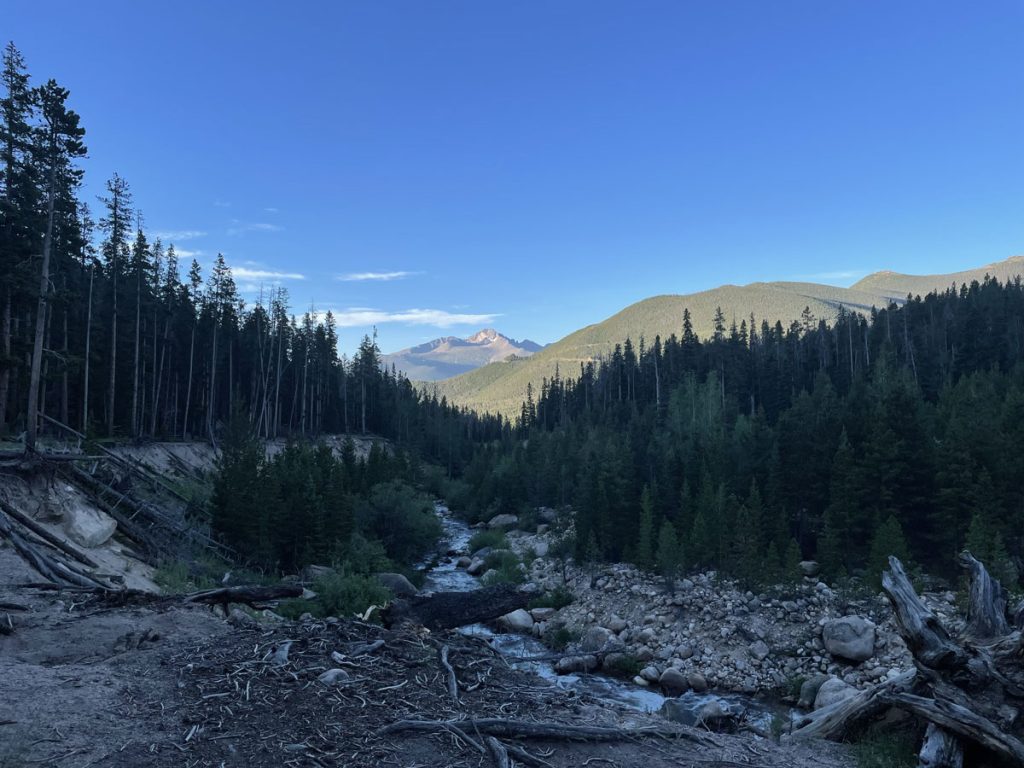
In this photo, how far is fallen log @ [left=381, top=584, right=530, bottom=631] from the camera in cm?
2363

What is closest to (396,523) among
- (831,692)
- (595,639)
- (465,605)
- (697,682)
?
(465,605)

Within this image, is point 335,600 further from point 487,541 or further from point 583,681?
point 487,541

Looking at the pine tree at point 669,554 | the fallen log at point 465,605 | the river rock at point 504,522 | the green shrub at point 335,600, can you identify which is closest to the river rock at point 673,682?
the pine tree at point 669,554

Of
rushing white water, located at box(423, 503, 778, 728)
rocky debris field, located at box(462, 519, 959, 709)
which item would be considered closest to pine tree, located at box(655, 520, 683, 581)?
rocky debris field, located at box(462, 519, 959, 709)

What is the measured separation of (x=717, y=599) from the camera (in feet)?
84.5

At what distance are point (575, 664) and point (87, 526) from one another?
1693 centimetres

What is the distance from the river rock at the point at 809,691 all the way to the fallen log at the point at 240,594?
51.8 feet

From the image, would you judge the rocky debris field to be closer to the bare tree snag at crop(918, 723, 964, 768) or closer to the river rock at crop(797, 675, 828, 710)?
the river rock at crop(797, 675, 828, 710)

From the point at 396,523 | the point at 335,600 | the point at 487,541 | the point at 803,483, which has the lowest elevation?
the point at 487,541

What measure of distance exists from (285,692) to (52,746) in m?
2.22

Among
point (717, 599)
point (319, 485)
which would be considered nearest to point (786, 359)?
point (717, 599)

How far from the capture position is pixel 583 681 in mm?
20000

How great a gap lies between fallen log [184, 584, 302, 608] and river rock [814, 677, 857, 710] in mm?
15001

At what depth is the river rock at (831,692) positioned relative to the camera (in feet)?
54.2
